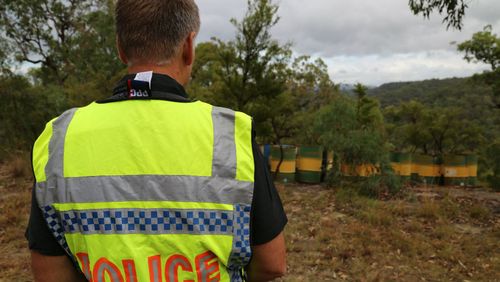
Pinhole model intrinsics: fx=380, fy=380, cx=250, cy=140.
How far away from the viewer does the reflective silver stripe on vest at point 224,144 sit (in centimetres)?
117

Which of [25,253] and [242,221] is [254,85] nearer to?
[25,253]

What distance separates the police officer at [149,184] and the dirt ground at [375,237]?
362 cm

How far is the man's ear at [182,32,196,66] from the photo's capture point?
1285mm

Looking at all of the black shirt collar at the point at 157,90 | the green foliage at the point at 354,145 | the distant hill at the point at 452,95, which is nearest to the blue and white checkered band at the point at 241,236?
the black shirt collar at the point at 157,90

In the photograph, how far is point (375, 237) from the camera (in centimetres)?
587

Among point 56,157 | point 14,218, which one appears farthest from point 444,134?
point 56,157

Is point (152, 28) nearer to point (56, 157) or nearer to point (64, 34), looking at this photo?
point (56, 157)

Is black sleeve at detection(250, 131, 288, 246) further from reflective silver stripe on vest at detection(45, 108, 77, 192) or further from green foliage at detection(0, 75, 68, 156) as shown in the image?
green foliage at detection(0, 75, 68, 156)

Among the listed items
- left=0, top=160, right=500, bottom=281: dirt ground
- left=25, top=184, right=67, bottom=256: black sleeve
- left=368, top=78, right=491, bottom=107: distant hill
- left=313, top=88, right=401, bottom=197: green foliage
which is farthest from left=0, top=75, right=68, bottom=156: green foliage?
left=25, top=184, right=67, bottom=256: black sleeve

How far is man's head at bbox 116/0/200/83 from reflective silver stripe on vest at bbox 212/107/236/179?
0.24 metres

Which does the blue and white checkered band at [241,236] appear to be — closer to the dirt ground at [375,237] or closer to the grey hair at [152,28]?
the grey hair at [152,28]

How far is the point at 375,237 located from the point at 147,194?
5407 millimetres

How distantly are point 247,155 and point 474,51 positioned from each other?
17.7m

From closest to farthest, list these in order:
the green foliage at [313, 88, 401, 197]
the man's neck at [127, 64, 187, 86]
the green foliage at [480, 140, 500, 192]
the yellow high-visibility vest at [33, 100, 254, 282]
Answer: the yellow high-visibility vest at [33, 100, 254, 282] < the man's neck at [127, 64, 187, 86] < the green foliage at [313, 88, 401, 197] < the green foliage at [480, 140, 500, 192]
